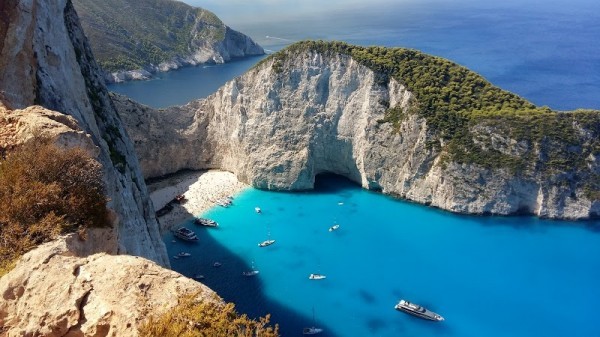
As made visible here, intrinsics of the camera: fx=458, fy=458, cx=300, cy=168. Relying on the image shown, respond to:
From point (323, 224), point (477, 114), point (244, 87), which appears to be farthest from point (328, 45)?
point (323, 224)

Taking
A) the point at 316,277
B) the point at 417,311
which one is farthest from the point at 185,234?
the point at 417,311

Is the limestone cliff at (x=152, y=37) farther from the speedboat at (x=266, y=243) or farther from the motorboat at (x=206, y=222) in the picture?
the speedboat at (x=266, y=243)

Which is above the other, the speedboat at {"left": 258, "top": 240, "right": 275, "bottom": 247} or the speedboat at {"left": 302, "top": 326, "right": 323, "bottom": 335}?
the speedboat at {"left": 258, "top": 240, "right": 275, "bottom": 247}

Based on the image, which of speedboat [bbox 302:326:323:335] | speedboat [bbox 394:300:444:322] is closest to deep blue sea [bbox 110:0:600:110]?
speedboat [bbox 394:300:444:322]

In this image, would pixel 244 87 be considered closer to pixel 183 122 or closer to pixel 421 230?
pixel 183 122

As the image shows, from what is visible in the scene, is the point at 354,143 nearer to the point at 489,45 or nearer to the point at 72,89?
the point at 72,89

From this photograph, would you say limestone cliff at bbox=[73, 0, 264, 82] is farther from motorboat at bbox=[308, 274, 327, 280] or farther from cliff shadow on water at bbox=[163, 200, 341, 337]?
motorboat at bbox=[308, 274, 327, 280]
